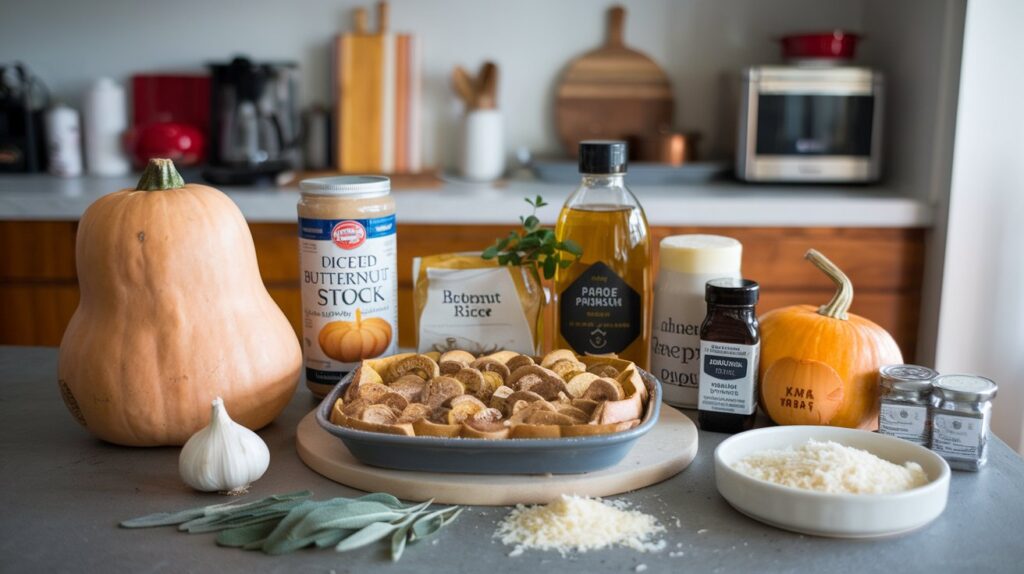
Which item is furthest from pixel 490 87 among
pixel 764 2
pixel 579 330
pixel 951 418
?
pixel 951 418

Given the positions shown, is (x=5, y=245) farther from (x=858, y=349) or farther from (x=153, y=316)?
(x=858, y=349)

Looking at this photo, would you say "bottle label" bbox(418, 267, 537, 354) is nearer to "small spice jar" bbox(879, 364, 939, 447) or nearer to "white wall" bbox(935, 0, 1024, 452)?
"small spice jar" bbox(879, 364, 939, 447)

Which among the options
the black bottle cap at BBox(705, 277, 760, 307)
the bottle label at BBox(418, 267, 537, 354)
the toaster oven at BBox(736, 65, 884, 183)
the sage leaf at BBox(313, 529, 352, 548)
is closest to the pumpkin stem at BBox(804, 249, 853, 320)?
the black bottle cap at BBox(705, 277, 760, 307)

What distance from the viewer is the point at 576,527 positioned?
79cm

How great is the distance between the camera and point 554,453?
0.85 m

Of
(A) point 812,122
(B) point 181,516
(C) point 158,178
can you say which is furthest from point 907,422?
(A) point 812,122

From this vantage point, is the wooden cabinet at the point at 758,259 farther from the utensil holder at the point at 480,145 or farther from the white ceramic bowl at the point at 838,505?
the white ceramic bowl at the point at 838,505

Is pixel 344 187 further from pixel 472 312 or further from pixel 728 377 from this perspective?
pixel 728 377

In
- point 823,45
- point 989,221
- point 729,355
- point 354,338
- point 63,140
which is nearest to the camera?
point 729,355

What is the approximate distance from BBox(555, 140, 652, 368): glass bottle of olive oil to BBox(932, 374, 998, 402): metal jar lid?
32cm

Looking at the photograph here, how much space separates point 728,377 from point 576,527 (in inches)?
11.1

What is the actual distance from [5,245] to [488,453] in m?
2.02

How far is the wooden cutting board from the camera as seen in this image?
2881 mm

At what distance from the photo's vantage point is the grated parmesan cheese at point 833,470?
2.60 ft
